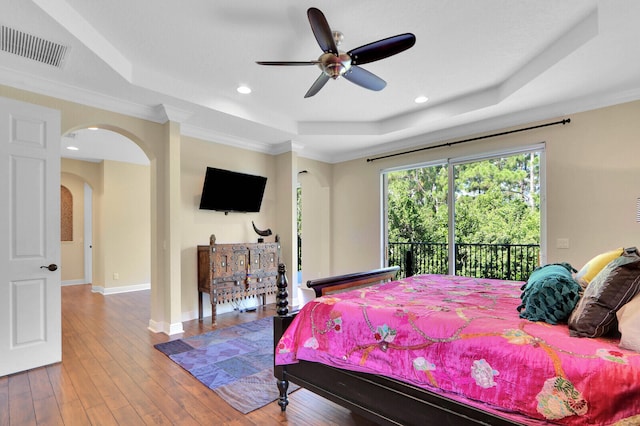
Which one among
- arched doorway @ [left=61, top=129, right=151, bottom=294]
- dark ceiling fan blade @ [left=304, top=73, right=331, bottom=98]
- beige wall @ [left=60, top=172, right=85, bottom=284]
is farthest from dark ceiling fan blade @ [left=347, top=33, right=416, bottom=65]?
beige wall @ [left=60, top=172, right=85, bottom=284]

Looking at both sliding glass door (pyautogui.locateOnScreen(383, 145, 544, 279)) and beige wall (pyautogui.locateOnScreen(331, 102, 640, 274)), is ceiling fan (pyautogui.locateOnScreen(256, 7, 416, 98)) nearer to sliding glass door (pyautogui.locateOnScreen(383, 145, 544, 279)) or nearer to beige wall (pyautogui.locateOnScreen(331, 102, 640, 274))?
sliding glass door (pyautogui.locateOnScreen(383, 145, 544, 279))

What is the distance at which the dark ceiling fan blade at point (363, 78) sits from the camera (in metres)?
2.54

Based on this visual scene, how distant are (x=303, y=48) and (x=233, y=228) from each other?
118 inches

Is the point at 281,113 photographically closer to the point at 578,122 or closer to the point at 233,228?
the point at 233,228

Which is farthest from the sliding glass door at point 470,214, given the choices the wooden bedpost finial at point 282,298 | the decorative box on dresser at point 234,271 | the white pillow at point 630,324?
the white pillow at point 630,324

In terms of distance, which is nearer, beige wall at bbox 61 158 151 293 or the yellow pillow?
the yellow pillow

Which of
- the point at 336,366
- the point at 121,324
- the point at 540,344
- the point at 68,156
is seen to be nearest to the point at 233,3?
the point at 336,366

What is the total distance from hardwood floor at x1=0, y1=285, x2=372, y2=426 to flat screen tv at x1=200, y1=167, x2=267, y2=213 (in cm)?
189

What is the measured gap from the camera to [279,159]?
216 inches

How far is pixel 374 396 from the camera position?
1.75 meters

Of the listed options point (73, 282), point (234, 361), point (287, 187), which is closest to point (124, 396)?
point (234, 361)

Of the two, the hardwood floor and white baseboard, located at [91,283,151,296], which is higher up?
the hardwood floor

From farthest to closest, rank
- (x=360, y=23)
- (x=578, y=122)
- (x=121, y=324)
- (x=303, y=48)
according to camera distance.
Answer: (x=121, y=324)
(x=578, y=122)
(x=303, y=48)
(x=360, y=23)

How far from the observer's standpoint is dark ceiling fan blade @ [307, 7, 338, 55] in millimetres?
1918
